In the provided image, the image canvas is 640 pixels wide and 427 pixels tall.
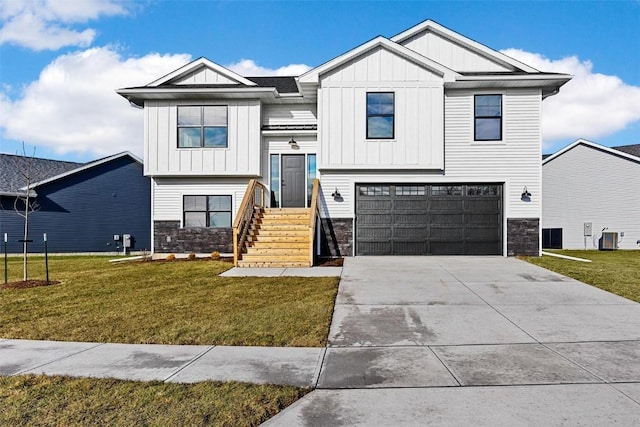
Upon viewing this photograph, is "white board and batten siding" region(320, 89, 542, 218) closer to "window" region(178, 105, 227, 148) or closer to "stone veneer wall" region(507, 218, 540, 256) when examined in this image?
"stone veneer wall" region(507, 218, 540, 256)

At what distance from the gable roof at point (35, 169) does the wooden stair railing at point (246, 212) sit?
12.4 meters

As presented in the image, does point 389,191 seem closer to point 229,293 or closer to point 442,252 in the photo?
point 442,252

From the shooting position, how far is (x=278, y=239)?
40.7 feet

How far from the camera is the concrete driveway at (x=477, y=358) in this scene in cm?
324

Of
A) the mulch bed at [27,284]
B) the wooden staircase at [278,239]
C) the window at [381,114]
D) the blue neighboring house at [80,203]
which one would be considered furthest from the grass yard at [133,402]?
the blue neighboring house at [80,203]

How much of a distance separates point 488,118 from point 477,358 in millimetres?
10980

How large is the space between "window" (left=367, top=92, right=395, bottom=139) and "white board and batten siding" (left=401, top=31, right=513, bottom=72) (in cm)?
324

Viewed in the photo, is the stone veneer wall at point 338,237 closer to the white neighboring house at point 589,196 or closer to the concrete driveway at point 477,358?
the concrete driveway at point 477,358

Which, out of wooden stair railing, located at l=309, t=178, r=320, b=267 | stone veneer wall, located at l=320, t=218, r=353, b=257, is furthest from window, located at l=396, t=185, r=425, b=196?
wooden stair railing, located at l=309, t=178, r=320, b=267

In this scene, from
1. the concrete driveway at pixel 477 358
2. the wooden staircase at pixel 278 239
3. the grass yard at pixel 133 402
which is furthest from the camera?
the wooden staircase at pixel 278 239

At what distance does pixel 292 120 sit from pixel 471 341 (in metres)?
11.3

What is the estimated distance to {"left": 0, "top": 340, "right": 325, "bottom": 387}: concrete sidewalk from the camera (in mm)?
3973

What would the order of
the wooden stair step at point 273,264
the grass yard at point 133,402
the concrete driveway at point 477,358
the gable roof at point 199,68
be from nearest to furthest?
the grass yard at point 133,402
the concrete driveway at point 477,358
the wooden stair step at point 273,264
the gable roof at point 199,68

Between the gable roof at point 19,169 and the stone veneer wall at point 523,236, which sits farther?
the gable roof at point 19,169
